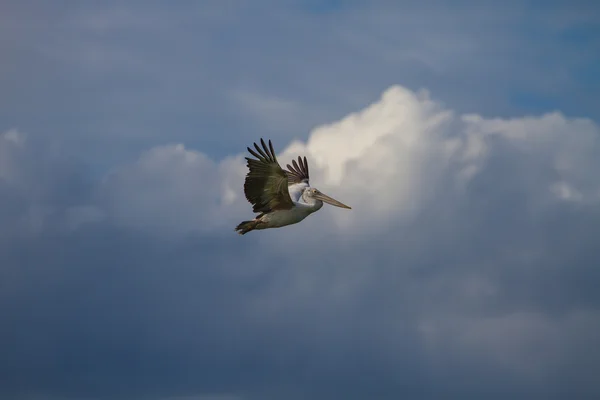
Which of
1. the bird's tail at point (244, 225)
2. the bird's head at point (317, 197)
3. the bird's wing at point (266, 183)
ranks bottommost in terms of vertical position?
the bird's tail at point (244, 225)

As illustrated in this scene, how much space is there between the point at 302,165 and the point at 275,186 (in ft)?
23.3

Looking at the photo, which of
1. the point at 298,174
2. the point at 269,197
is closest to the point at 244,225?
the point at 269,197

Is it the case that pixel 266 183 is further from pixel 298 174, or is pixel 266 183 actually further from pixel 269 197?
pixel 298 174

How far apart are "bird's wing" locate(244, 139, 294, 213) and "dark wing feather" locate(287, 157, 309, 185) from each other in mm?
5652

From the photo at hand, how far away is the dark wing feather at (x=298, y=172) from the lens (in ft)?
125

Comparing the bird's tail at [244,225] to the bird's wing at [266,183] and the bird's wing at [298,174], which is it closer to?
the bird's wing at [266,183]

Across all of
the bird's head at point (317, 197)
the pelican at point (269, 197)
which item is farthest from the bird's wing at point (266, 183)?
the bird's head at point (317, 197)

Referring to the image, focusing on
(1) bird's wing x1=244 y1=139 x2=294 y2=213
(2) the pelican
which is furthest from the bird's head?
(1) bird's wing x1=244 y1=139 x2=294 y2=213

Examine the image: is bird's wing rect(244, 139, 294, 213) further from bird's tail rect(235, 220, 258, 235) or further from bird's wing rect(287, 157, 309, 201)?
bird's wing rect(287, 157, 309, 201)

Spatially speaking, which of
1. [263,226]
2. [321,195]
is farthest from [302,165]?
[263,226]

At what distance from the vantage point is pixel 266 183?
102 ft

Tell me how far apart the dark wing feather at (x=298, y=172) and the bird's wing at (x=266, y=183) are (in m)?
5.65

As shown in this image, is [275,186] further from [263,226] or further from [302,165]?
[302,165]

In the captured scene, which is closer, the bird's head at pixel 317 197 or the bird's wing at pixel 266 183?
the bird's wing at pixel 266 183
